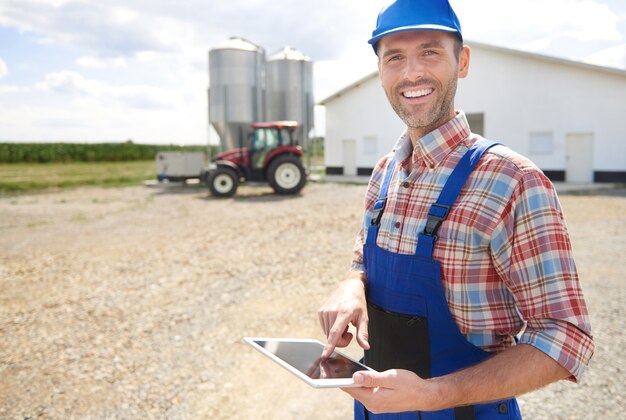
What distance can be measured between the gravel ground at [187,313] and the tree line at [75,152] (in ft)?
119

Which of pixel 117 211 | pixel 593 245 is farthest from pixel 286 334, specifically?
pixel 117 211

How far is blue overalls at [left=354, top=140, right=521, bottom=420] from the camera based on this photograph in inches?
47.2

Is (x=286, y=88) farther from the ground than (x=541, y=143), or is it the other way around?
(x=286, y=88)

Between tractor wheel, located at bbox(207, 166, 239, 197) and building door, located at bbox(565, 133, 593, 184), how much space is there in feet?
41.3

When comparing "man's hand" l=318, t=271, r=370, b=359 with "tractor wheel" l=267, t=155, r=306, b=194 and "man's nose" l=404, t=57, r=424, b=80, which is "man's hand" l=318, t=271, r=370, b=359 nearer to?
"man's nose" l=404, t=57, r=424, b=80

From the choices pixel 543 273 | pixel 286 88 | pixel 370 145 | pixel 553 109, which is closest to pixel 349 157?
pixel 370 145

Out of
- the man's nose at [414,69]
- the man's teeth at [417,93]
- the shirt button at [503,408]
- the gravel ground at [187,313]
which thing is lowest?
the gravel ground at [187,313]

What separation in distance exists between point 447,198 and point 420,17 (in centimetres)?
47

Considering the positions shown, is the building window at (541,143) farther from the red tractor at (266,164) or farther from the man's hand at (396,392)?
the man's hand at (396,392)

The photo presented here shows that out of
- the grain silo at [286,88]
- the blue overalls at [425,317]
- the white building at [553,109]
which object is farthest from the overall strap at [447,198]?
the grain silo at [286,88]

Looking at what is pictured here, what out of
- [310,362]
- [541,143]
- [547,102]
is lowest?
[310,362]

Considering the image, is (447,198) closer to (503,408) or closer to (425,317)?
(425,317)

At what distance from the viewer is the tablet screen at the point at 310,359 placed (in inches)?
42.9

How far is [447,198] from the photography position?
1.19 metres
